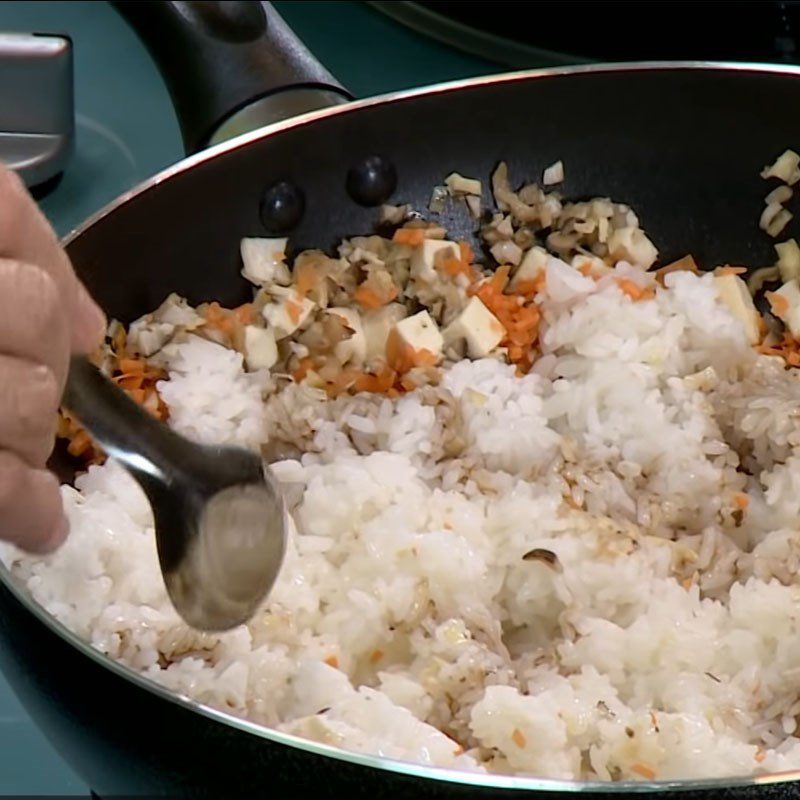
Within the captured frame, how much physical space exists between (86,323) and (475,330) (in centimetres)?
55

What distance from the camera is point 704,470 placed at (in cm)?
115

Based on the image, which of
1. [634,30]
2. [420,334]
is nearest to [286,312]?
[420,334]

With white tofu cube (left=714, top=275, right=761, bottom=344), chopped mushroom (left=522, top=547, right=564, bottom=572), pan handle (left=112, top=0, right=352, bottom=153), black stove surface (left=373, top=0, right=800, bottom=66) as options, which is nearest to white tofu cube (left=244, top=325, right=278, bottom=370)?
pan handle (left=112, top=0, right=352, bottom=153)

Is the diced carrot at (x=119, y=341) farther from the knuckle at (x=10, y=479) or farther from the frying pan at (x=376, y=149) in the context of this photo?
the knuckle at (x=10, y=479)

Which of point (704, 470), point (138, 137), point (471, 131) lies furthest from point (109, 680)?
point (138, 137)

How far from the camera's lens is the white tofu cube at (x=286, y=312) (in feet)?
3.95

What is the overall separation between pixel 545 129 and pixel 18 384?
2.47 feet

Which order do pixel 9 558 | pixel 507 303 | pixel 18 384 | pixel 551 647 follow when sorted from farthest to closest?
pixel 507 303, pixel 551 647, pixel 9 558, pixel 18 384

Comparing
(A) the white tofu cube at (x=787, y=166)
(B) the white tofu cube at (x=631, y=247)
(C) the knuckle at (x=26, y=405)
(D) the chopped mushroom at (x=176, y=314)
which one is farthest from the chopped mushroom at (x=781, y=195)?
(C) the knuckle at (x=26, y=405)

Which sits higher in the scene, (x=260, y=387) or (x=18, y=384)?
(x=18, y=384)

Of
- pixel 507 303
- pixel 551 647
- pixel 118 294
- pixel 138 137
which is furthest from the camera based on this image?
pixel 138 137

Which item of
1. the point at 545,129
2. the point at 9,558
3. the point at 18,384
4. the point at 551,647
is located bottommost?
the point at 551,647

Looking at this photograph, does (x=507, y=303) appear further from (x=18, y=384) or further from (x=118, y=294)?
(x=18, y=384)

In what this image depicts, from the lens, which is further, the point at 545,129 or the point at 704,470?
the point at 545,129
